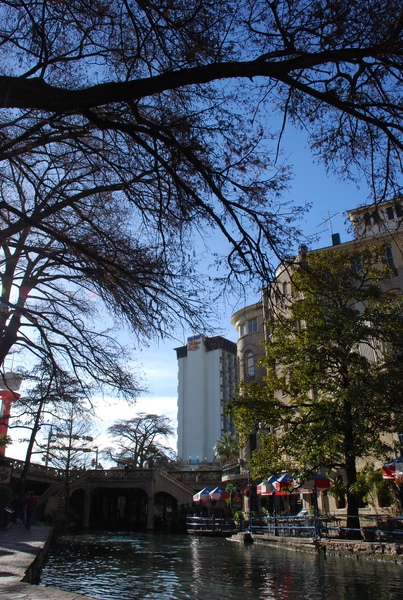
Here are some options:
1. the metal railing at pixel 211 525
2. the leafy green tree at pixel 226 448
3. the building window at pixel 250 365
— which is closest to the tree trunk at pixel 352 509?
the metal railing at pixel 211 525

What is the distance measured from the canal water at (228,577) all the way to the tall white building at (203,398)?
9057cm

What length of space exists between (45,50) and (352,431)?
642 inches

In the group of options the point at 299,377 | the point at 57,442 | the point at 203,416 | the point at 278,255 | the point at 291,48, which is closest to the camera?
the point at 291,48

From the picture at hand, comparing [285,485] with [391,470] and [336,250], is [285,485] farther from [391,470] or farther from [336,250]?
[336,250]

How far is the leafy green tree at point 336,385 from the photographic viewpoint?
1736cm

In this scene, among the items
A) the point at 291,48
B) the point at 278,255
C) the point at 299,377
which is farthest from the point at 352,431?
the point at 291,48

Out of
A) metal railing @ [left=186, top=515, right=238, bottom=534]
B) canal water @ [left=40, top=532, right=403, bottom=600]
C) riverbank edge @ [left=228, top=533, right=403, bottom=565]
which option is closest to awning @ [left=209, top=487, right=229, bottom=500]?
metal railing @ [left=186, top=515, right=238, bottom=534]

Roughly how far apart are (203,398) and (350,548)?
9838 cm

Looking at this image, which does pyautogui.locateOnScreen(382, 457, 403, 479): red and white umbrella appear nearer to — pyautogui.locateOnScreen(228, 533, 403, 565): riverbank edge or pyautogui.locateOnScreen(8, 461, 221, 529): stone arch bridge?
pyautogui.locateOnScreen(228, 533, 403, 565): riverbank edge

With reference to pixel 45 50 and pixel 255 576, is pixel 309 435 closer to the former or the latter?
pixel 255 576

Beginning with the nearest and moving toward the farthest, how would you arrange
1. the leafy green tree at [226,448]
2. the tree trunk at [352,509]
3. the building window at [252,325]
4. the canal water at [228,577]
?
the canal water at [228,577] < the tree trunk at [352,509] < the building window at [252,325] < the leafy green tree at [226,448]

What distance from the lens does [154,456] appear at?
65.6 meters

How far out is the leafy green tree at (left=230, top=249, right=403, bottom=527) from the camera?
57.0ft

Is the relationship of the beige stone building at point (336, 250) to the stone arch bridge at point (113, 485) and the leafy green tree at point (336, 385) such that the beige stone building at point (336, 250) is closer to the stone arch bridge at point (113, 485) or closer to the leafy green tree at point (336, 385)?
the leafy green tree at point (336, 385)
